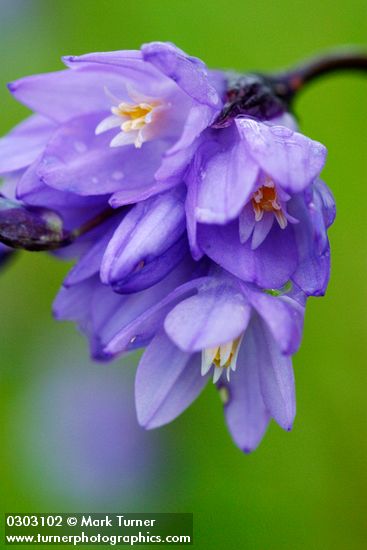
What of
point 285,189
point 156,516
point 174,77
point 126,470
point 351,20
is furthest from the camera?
point 351,20

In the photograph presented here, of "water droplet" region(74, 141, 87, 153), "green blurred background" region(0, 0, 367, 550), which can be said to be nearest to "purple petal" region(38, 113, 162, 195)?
"water droplet" region(74, 141, 87, 153)

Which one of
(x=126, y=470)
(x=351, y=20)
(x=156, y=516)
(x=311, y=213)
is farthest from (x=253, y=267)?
(x=351, y=20)

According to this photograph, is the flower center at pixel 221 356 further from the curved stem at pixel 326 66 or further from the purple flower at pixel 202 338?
the curved stem at pixel 326 66

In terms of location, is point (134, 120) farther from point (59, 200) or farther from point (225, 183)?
point (225, 183)

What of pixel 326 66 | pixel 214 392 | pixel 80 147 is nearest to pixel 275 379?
pixel 80 147

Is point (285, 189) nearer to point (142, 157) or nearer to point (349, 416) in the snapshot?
point (142, 157)
